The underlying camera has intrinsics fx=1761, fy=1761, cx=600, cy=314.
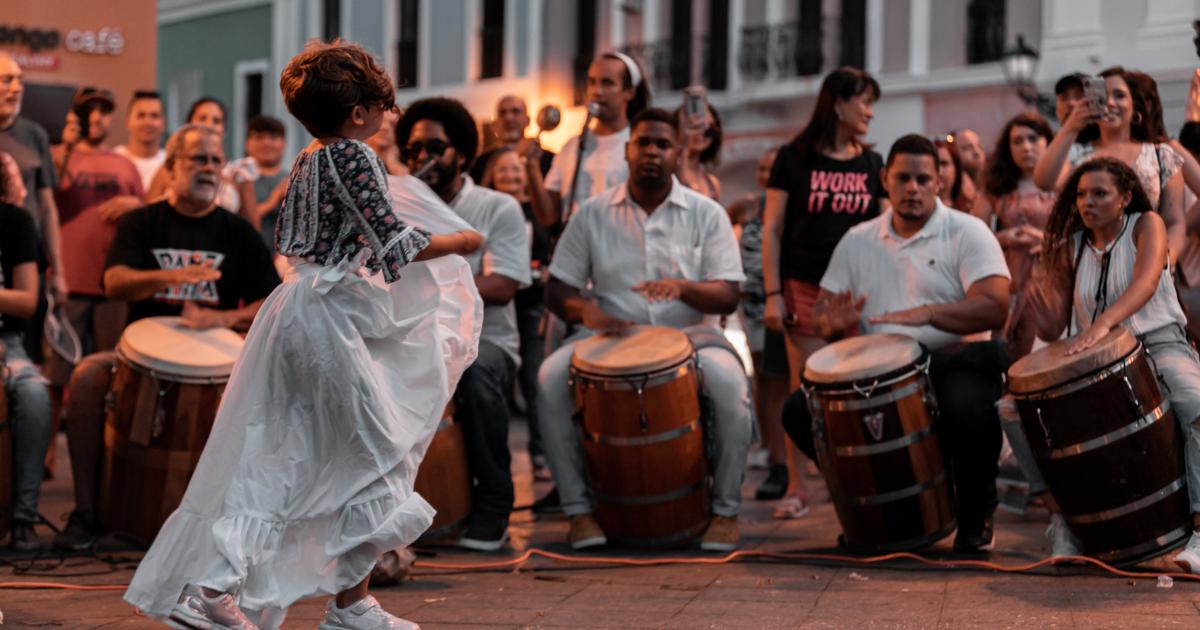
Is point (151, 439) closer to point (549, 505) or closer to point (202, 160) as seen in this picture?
point (202, 160)

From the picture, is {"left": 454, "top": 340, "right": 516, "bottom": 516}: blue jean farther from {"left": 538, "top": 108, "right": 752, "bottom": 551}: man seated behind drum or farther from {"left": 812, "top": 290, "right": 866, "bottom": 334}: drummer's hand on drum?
{"left": 812, "top": 290, "right": 866, "bottom": 334}: drummer's hand on drum

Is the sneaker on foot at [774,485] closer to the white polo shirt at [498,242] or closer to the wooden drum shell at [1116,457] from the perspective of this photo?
the white polo shirt at [498,242]

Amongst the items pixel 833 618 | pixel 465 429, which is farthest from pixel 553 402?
pixel 833 618

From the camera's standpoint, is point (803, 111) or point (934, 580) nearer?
point (934, 580)

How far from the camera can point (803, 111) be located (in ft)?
88.2

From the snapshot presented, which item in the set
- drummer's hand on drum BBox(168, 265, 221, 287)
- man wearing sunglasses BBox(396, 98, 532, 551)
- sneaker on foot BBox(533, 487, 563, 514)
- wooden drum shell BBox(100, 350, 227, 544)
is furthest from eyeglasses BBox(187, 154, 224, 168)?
sneaker on foot BBox(533, 487, 563, 514)

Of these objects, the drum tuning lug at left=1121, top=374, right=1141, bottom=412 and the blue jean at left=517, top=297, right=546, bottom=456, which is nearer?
the drum tuning lug at left=1121, top=374, right=1141, bottom=412

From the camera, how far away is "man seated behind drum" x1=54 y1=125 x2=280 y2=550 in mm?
7152

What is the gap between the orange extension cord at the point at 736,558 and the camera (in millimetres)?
6113

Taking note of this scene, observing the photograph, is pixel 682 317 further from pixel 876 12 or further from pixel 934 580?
pixel 876 12

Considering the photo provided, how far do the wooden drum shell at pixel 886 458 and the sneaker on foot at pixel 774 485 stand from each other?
2.09 m

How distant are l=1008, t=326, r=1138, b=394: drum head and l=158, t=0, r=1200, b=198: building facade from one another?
47.7 feet

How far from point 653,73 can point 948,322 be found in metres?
22.0

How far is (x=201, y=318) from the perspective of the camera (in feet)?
22.8
